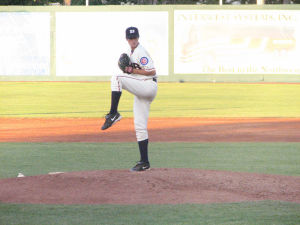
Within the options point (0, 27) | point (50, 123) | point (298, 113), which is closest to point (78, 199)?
point (50, 123)

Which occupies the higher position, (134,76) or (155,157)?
(134,76)

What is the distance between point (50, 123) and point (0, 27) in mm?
20975

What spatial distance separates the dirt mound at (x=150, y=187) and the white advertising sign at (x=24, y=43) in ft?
93.3

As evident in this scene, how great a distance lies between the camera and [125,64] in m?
7.57

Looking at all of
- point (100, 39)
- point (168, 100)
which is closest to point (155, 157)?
point (168, 100)

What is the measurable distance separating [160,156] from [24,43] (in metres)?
26.5

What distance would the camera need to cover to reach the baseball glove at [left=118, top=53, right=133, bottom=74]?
7566 mm

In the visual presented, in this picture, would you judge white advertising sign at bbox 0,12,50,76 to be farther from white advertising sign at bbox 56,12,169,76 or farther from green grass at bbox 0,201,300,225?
green grass at bbox 0,201,300,225

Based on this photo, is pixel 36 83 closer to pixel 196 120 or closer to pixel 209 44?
pixel 209 44

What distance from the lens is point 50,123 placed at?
16.9m

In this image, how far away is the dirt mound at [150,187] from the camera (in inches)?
267

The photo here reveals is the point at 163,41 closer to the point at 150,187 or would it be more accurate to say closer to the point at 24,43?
the point at 24,43

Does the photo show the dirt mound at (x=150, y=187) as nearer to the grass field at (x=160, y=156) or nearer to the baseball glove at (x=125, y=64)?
the grass field at (x=160, y=156)

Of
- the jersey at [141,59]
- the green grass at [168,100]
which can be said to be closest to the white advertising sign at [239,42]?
the green grass at [168,100]
